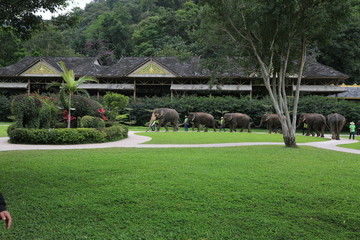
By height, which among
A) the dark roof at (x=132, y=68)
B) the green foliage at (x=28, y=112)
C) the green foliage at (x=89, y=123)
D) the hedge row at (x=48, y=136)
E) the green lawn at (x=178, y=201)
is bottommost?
the green lawn at (x=178, y=201)

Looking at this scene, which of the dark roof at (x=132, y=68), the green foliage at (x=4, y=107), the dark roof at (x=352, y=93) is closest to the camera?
the green foliage at (x=4, y=107)

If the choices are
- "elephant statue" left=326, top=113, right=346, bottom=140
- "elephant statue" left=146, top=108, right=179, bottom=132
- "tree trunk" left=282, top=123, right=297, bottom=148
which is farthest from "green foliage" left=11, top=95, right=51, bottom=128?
"elephant statue" left=326, top=113, right=346, bottom=140

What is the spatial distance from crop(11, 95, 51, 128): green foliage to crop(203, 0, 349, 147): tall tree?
8.59m

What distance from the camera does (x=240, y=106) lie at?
98.4 ft

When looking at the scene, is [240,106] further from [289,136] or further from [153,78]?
[289,136]

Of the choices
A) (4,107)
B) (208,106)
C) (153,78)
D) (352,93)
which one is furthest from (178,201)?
(352,93)

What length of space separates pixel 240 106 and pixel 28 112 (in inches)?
825

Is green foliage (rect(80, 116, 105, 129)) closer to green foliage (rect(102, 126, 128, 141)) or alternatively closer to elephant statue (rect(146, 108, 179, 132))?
green foliage (rect(102, 126, 128, 141))

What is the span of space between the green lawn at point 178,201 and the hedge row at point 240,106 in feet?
70.8

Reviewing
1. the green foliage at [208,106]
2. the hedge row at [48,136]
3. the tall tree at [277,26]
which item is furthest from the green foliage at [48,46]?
the tall tree at [277,26]

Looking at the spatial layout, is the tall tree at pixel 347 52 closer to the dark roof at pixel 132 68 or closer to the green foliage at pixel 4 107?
the dark roof at pixel 132 68

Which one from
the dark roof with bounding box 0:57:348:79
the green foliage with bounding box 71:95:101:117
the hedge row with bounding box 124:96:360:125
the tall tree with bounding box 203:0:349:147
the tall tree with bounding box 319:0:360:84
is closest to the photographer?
the tall tree with bounding box 203:0:349:147

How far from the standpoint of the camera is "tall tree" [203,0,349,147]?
38.3 ft

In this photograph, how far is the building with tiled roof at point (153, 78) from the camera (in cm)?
3553
